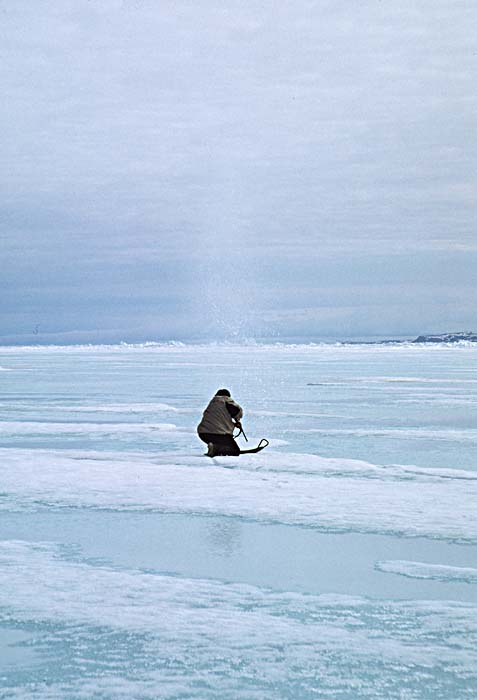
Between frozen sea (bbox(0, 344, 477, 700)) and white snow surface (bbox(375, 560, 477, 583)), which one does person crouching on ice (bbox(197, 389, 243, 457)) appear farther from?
white snow surface (bbox(375, 560, 477, 583))

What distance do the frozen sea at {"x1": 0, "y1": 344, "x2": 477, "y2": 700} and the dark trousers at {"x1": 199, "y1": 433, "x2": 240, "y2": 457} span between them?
0.13 meters

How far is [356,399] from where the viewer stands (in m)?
18.9

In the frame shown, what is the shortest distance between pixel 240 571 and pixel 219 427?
15.6 ft

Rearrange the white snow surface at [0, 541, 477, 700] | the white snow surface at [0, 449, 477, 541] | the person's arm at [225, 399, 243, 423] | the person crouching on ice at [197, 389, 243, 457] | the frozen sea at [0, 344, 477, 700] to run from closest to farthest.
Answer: the white snow surface at [0, 541, 477, 700]
the frozen sea at [0, 344, 477, 700]
the white snow surface at [0, 449, 477, 541]
the person's arm at [225, 399, 243, 423]
the person crouching on ice at [197, 389, 243, 457]

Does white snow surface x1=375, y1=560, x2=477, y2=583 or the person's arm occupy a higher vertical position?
the person's arm

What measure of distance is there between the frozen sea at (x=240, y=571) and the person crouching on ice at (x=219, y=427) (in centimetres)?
17

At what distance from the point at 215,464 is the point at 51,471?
1.73 meters

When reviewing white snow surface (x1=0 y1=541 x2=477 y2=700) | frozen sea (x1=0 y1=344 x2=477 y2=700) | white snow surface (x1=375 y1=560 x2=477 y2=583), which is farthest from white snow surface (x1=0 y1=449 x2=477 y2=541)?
white snow surface (x1=0 y1=541 x2=477 y2=700)

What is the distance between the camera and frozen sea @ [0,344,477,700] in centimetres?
346

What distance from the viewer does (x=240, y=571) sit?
195 inches

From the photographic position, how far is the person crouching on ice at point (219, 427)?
9578 mm

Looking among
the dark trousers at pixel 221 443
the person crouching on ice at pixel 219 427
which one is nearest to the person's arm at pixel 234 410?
the person crouching on ice at pixel 219 427

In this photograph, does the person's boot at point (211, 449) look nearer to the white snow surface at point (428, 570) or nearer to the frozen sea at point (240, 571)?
the frozen sea at point (240, 571)

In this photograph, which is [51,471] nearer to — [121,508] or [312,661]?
[121,508]
